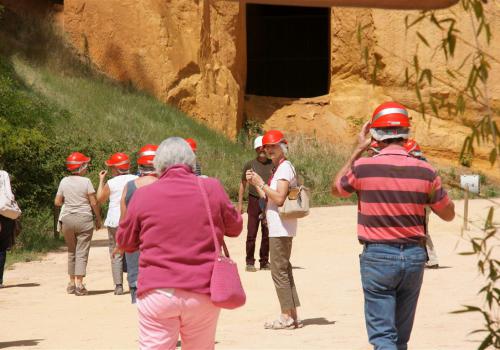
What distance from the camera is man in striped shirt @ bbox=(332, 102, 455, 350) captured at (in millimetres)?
6527

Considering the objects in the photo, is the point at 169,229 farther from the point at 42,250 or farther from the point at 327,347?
the point at 42,250

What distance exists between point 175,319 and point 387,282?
51.9 inches

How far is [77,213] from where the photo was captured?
1338cm

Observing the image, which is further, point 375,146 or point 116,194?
point 116,194

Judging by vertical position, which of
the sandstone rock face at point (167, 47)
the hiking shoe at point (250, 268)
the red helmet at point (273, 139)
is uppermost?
the sandstone rock face at point (167, 47)

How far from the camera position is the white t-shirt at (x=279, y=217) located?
32.7 feet

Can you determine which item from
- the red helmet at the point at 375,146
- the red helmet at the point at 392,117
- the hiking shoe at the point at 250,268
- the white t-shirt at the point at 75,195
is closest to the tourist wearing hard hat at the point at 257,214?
the hiking shoe at the point at 250,268

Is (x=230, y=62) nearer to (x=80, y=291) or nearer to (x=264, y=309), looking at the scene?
(x=80, y=291)

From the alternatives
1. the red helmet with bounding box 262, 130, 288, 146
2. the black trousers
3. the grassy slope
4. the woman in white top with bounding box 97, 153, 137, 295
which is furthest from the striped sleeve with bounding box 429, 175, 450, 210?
the grassy slope

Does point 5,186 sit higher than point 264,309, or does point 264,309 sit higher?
point 5,186

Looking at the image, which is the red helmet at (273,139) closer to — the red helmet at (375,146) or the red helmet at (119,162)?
the red helmet at (119,162)

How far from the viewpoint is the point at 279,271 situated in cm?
1003

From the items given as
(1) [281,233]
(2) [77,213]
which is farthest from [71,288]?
(1) [281,233]

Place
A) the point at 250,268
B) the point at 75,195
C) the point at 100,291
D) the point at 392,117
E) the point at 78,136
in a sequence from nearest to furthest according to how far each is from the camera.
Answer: the point at 392,117
the point at 75,195
the point at 100,291
the point at 250,268
the point at 78,136
